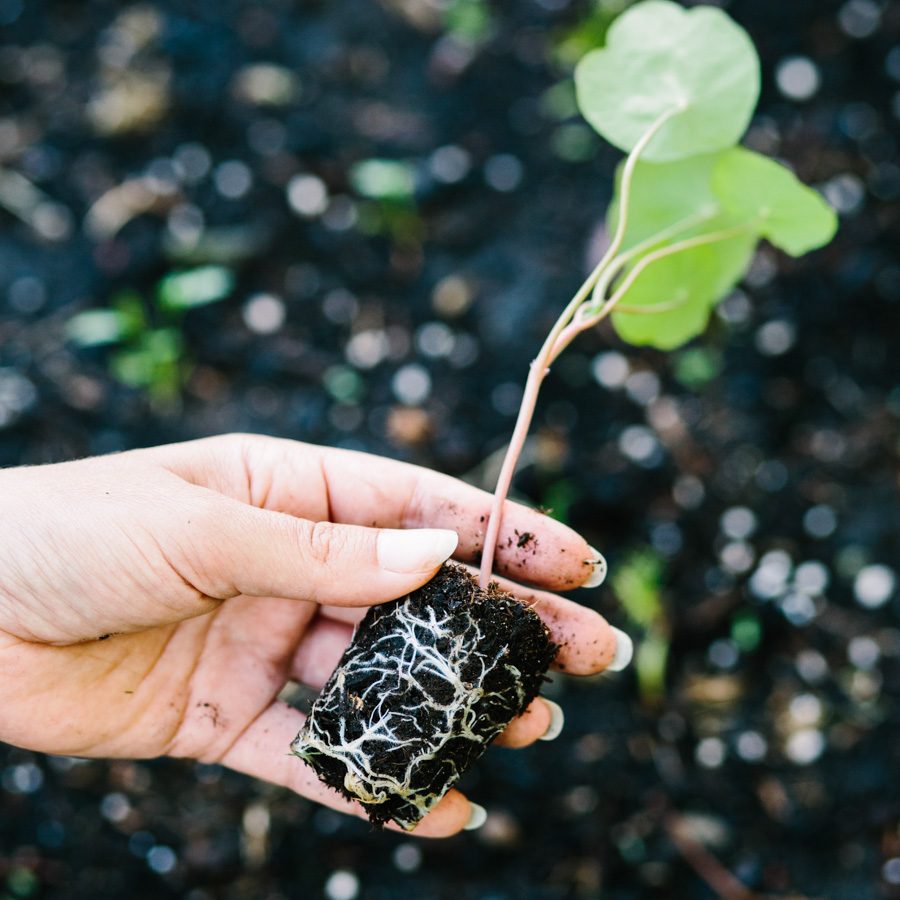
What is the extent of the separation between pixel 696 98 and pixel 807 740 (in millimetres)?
1567

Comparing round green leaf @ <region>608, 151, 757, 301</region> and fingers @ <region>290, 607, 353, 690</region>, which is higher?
round green leaf @ <region>608, 151, 757, 301</region>

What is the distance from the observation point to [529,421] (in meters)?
1.53

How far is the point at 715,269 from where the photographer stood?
1747 mm

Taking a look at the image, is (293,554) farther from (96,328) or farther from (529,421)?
(96,328)

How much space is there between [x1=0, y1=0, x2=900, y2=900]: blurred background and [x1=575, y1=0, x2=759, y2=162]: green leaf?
0.77 m

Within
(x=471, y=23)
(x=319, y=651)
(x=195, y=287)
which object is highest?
(x=471, y=23)

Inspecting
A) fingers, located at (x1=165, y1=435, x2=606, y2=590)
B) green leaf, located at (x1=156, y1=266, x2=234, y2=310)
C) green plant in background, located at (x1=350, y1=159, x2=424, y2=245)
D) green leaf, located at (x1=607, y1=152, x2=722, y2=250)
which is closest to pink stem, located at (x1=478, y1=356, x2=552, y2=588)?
fingers, located at (x1=165, y1=435, x2=606, y2=590)

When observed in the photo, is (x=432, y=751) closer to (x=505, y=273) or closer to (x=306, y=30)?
(x=505, y=273)

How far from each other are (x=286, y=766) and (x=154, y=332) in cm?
124

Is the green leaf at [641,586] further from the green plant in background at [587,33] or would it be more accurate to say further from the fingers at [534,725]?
the green plant in background at [587,33]

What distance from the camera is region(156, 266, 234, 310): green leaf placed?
2.30 m

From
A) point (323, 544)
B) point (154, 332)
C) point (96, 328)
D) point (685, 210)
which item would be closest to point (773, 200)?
point (685, 210)

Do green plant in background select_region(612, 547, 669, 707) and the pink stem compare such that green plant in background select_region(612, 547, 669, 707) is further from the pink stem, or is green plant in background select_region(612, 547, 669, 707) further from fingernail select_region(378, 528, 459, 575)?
fingernail select_region(378, 528, 459, 575)

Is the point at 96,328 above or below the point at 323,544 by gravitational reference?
below
